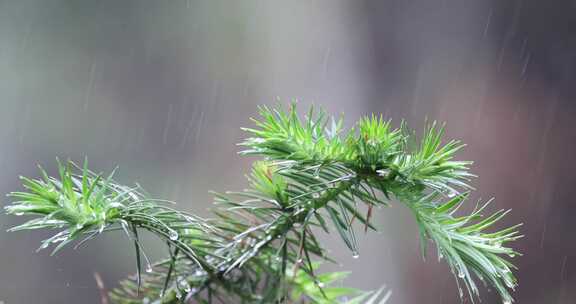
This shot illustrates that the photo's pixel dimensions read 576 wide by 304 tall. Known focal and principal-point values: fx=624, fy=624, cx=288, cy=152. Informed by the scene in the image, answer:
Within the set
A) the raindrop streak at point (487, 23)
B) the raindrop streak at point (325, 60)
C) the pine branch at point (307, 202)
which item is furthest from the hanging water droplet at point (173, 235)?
the raindrop streak at point (325, 60)

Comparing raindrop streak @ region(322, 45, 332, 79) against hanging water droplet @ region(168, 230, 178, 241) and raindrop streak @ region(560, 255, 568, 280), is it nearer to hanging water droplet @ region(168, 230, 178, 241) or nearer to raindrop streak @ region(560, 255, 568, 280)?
raindrop streak @ region(560, 255, 568, 280)

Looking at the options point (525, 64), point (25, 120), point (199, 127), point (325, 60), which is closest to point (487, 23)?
point (525, 64)

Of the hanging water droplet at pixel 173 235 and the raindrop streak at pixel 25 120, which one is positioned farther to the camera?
the raindrop streak at pixel 25 120

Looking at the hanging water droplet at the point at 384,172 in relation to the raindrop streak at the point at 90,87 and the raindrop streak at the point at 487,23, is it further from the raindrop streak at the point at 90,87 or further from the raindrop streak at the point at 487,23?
the raindrop streak at the point at 90,87

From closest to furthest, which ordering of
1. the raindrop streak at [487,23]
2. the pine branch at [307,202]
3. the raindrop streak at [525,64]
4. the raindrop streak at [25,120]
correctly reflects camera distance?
1. the pine branch at [307,202]
2. the raindrop streak at [525,64]
3. the raindrop streak at [487,23]
4. the raindrop streak at [25,120]

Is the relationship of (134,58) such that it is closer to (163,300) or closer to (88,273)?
(88,273)

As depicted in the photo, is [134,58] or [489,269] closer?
[489,269]

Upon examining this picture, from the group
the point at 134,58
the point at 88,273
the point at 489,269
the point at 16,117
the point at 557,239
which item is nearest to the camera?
the point at 489,269

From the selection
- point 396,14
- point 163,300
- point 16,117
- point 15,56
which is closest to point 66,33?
point 15,56

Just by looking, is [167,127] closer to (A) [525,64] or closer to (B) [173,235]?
(A) [525,64]
